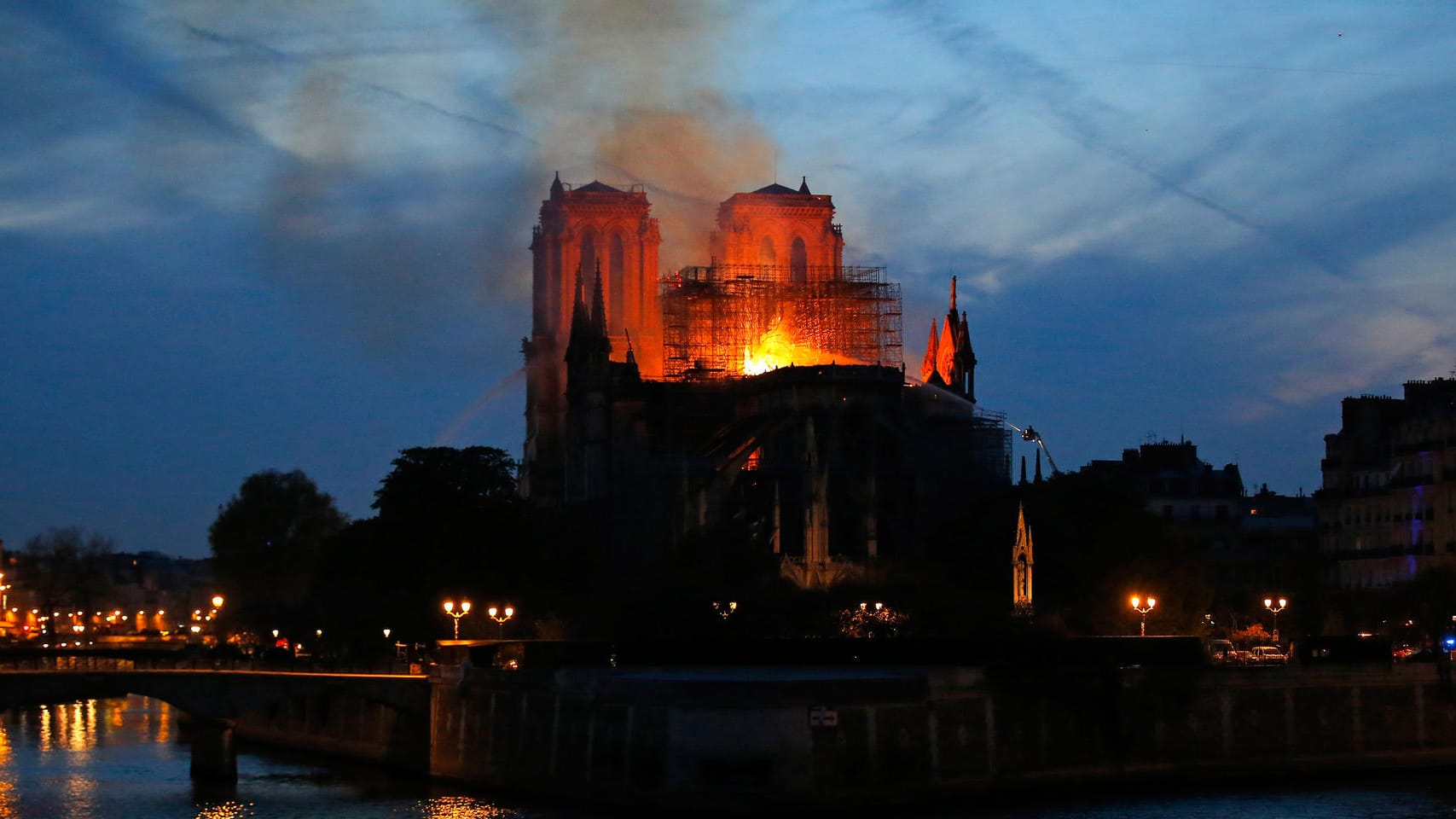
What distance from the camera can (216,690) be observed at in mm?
63312

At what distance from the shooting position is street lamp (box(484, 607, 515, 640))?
254 feet

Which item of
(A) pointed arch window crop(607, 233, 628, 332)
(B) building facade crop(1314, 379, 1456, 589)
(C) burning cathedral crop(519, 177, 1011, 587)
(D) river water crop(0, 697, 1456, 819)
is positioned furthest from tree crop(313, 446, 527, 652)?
(A) pointed arch window crop(607, 233, 628, 332)

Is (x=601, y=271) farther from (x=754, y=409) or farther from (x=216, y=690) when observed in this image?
(x=216, y=690)

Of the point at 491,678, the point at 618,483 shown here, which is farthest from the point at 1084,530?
the point at 491,678

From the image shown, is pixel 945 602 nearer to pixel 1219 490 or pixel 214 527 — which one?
pixel 1219 490

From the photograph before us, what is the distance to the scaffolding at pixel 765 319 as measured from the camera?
11700cm

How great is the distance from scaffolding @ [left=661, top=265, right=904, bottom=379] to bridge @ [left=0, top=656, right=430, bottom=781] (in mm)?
53847

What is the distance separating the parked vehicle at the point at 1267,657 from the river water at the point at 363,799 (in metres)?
8.63

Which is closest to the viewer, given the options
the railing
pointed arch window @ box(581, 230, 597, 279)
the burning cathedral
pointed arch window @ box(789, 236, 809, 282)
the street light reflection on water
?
the street light reflection on water

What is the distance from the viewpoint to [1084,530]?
88.8 m

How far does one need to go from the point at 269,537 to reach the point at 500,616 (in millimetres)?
56133

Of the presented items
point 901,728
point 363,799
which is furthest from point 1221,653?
point 363,799

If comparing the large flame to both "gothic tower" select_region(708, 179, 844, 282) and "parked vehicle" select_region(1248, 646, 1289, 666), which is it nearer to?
"gothic tower" select_region(708, 179, 844, 282)

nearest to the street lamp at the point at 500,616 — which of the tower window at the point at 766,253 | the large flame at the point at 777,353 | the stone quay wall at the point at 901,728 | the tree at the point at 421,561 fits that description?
the tree at the point at 421,561
